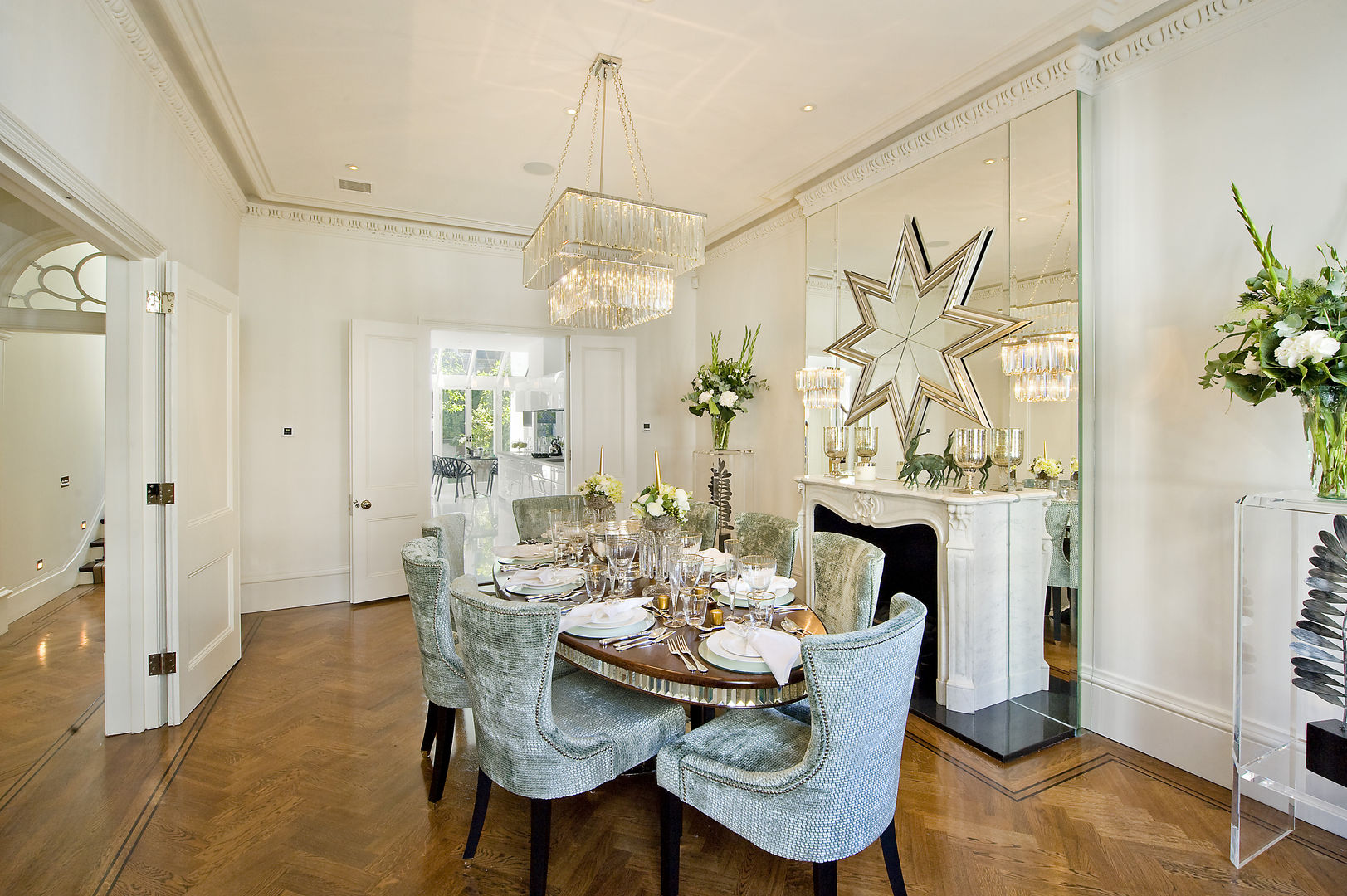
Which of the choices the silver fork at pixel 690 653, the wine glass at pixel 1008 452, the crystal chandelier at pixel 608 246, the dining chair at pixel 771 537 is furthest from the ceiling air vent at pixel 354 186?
the wine glass at pixel 1008 452

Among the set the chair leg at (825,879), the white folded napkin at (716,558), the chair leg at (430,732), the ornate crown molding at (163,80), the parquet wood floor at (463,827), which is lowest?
the parquet wood floor at (463,827)

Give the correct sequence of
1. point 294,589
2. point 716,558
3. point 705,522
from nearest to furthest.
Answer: point 716,558 < point 705,522 < point 294,589

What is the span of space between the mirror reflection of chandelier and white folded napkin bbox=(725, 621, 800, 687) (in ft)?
6.28

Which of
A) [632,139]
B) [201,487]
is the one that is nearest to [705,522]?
[632,139]

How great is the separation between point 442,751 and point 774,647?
4.69 ft

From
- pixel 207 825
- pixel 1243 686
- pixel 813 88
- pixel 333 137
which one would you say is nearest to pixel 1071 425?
pixel 1243 686

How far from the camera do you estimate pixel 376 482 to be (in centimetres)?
508

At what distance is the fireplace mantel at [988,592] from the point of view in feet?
9.85

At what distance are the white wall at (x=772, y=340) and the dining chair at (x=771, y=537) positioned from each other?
150 centimetres

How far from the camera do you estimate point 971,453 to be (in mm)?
3129

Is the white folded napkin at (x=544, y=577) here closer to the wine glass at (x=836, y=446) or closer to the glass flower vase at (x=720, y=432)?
the wine glass at (x=836, y=446)

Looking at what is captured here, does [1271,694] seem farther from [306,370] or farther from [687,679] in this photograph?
[306,370]

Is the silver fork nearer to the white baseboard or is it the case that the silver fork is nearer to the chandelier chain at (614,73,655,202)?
the chandelier chain at (614,73,655,202)

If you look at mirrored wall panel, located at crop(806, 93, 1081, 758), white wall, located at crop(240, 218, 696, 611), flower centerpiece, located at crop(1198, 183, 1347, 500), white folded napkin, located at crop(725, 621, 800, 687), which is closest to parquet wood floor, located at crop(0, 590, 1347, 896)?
mirrored wall panel, located at crop(806, 93, 1081, 758)
